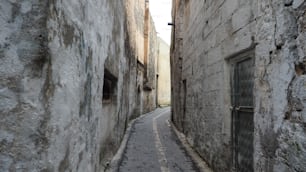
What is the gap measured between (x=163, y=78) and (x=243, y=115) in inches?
1279

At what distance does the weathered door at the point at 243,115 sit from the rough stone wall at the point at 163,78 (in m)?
27.6

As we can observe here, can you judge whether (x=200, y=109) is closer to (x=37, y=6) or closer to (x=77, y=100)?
(x=77, y=100)

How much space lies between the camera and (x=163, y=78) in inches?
1400

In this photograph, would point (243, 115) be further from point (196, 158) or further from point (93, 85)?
point (196, 158)

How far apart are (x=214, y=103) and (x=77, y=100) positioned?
9.05 ft

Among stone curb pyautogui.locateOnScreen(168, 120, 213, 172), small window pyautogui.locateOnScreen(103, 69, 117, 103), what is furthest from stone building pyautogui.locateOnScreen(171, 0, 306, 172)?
small window pyautogui.locateOnScreen(103, 69, 117, 103)

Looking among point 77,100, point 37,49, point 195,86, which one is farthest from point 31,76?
point 195,86

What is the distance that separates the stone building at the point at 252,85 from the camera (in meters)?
1.73

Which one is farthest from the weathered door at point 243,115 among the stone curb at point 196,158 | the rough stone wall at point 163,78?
the rough stone wall at point 163,78

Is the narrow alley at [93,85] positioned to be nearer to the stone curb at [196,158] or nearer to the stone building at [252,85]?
the stone building at [252,85]

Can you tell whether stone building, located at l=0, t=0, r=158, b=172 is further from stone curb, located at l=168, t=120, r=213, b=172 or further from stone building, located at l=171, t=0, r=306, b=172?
stone curb, located at l=168, t=120, r=213, b=172

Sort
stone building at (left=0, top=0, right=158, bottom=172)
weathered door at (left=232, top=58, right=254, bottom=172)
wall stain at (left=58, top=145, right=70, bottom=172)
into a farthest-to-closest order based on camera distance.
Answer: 1. weathered door at (left=232, top=58, right=254, bottom=172)
2. wall stain at (left=58, top=145, right=70, bottom=172)
3. stone building at (left=0, top=0, right=158, bottom=172)

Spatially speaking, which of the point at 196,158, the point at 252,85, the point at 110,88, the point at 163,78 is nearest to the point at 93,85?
the point at 252,85

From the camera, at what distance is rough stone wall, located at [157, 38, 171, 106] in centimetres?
3281
